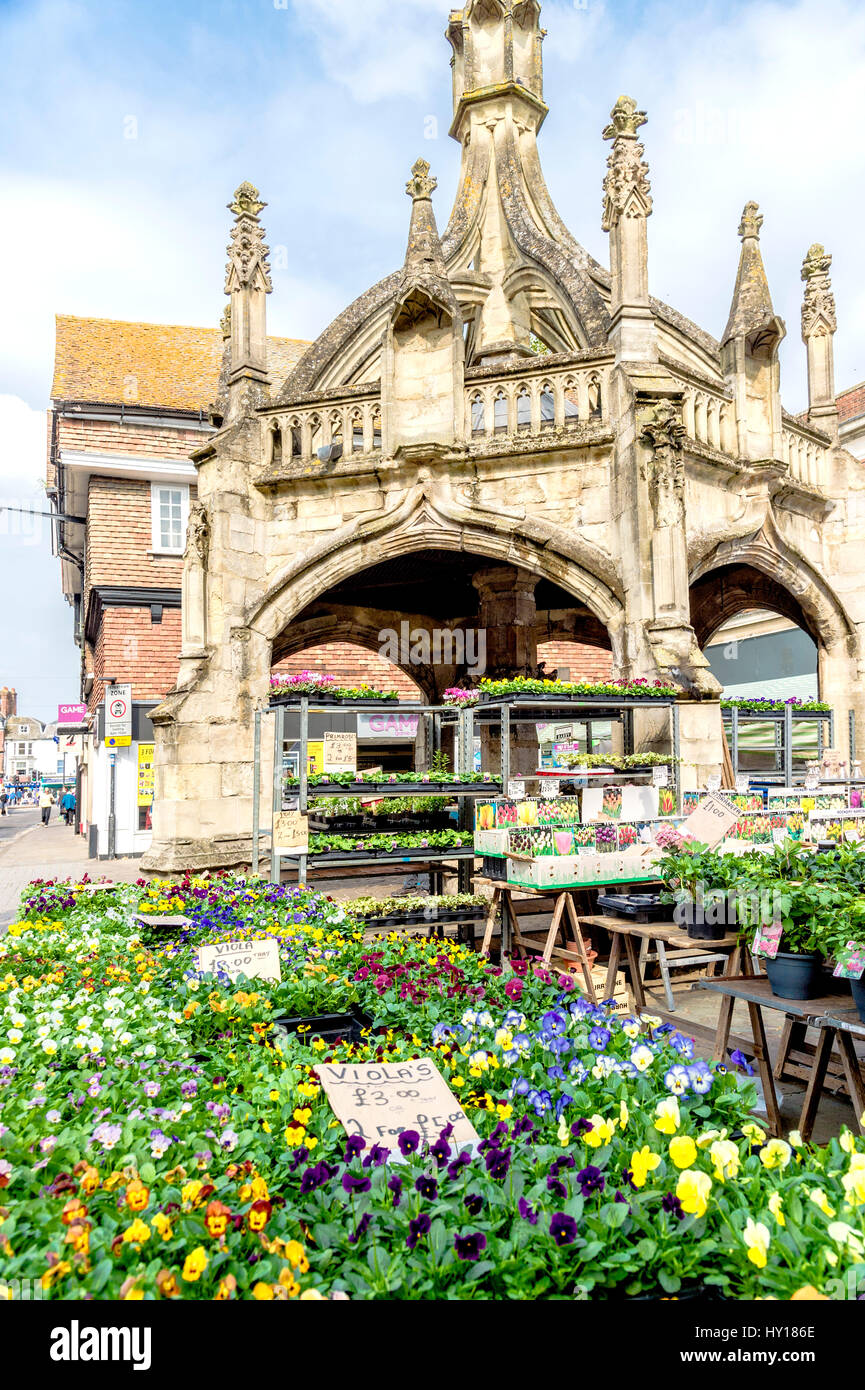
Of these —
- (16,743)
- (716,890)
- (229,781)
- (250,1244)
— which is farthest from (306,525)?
(16,743)

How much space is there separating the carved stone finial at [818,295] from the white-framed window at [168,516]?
11686 mm

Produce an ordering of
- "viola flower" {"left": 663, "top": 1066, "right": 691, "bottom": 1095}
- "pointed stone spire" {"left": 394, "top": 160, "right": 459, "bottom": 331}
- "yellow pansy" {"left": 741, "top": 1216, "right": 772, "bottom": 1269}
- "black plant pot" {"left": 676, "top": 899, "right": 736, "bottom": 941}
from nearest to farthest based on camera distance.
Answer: "yellow pansy" {"left": 741, "top": 1216, "right": 772, "bottom": 1269} < "viola flower" {"left": 663, "top": 1066, "right": 691, "bottom": 1095} < "black plant pot" {"left": 676, "top": 899, "right": 736, "bottom": 941} < "pointed stone spire" {"left": 394, "top": 160, "right": 459, "bottom": 331}

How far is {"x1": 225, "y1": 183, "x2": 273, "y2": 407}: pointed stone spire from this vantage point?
11.1 metres

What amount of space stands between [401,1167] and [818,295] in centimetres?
1348

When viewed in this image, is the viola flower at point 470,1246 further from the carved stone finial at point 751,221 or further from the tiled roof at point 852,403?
the tiled roof at point 852,403

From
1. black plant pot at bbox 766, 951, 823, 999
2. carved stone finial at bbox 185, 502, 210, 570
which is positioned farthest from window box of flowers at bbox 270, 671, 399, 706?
black plant pot at bbox 766, 951, 823, 999

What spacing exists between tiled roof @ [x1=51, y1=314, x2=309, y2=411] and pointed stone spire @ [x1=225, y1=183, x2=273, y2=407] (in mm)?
6878

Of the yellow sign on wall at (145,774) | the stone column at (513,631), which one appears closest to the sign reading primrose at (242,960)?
the stone column at (513,631)

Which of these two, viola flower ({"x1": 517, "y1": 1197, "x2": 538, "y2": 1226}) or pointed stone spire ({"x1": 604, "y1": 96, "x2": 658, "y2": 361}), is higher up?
pointed stone spire ({"x1": 604, "y1": 96, "x2": 658, "y2": 361})

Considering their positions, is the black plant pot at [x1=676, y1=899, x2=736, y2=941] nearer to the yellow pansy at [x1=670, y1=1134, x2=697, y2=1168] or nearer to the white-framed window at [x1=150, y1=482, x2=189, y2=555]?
the yellow pansy at [x1=670, y1=1134, x2=697, y2=1168]

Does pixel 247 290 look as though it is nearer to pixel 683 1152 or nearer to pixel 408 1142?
pixel 408 1142

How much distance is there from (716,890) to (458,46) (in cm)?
1504
